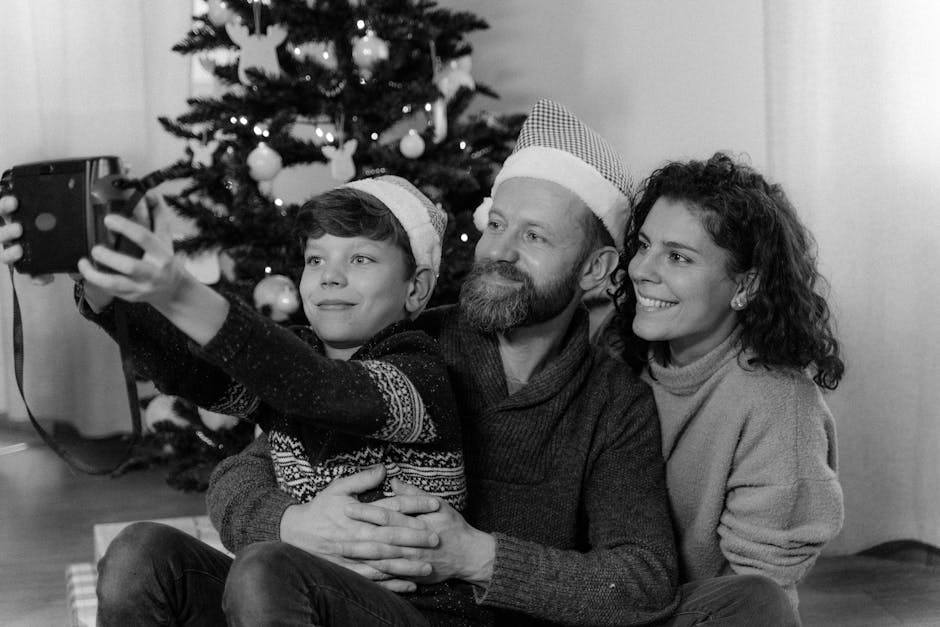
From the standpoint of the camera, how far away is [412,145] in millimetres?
2756

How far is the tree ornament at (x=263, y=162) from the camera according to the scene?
2686 millimetres

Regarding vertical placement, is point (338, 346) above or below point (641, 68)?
below

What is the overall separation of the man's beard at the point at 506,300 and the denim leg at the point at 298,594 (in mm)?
482

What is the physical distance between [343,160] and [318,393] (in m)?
1.55

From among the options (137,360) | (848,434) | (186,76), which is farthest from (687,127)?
(137,360)

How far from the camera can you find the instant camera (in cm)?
117

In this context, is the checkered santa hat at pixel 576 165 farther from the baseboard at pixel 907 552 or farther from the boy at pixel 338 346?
the baseboard at pixel 907 552

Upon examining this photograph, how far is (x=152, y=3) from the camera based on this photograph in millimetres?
4168

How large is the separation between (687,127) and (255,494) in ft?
7.67

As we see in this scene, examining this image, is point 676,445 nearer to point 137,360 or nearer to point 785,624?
point 785,624

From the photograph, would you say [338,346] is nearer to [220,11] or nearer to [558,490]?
[558,490]

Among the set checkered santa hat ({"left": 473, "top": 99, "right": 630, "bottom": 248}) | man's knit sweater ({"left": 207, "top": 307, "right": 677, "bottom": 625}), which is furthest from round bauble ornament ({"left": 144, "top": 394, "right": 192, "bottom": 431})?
checkered santa hat ({"left": 473, "top": 99, "right": 630, "bottom": 248})

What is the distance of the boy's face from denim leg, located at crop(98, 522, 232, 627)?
35 centimetres

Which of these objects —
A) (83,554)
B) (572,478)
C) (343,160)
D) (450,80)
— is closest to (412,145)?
(343,160)
